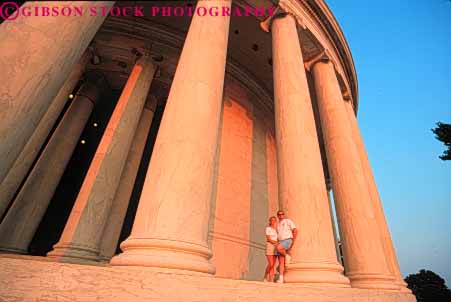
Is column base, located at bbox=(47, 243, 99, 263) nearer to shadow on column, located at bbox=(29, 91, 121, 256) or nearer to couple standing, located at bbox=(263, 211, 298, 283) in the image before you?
couple standing, located at bbox=(263, 211, 298, 283)

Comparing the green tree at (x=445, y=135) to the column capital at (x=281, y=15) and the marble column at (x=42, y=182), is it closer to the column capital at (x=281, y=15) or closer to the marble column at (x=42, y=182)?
the column capital at (x=281, y=15)

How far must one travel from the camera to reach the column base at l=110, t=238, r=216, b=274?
17469mm

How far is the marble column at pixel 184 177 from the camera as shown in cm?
1841

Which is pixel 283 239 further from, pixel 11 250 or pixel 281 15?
pixel 11 250

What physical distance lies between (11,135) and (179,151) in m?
12.6

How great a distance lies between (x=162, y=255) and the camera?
58.8 ft

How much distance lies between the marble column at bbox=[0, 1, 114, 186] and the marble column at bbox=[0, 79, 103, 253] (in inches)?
1721

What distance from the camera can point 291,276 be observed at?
27547 mm

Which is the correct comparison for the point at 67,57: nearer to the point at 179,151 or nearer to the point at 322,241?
the point at 179,151

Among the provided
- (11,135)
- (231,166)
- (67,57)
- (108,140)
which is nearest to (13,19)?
(67,57)

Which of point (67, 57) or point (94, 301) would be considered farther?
point (67, 57)

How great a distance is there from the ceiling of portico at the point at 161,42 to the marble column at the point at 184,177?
40.2 m

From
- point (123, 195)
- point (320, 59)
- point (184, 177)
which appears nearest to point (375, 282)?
point (184, 177)

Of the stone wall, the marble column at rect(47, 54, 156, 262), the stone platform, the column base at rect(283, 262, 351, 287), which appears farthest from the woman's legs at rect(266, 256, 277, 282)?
the marble column at rect(47, 54, 156, 262)
